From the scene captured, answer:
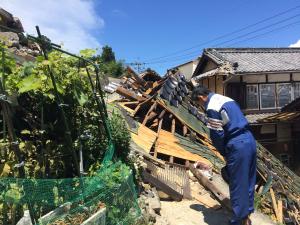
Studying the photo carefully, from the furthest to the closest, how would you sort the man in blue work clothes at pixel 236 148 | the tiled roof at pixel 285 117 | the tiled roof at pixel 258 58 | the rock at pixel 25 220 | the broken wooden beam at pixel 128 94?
the tiled roof at pixel 258 58
the tiled roof at pixel 285 117
the broken wooden beam at pixel 128 94
the man in blue work clothes at pixel 236 148
the rock at pixel 25 220

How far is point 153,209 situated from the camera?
20.6ft

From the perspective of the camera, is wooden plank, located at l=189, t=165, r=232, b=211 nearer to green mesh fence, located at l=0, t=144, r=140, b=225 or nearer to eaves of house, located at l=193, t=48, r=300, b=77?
green mesh fence, located at l=0, t=144, r=140, b=225

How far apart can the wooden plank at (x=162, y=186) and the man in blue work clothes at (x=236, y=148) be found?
2150 millimetres

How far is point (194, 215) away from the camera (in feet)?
21.6

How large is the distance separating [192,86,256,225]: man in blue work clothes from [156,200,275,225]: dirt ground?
3.65 ft

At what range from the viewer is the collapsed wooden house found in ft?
26.3

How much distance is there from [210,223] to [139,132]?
17.6ft

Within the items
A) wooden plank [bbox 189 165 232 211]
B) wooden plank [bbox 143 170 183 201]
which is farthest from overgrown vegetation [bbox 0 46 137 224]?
wooden plank [bbox 189 165 232 211]

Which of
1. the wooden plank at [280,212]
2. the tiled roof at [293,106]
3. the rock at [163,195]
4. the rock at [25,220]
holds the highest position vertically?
the tiled roof at [293,106]

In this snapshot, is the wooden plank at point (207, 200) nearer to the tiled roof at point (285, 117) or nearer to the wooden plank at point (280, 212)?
the wooden plank at point (280, 212)

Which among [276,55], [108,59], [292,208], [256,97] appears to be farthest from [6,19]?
[108,59]

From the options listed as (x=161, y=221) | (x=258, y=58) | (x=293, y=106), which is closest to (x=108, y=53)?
(x=258, y=58)

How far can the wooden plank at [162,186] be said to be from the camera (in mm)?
7359

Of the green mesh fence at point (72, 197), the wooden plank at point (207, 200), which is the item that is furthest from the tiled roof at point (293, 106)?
the green mesh fence at point (72, 197)
